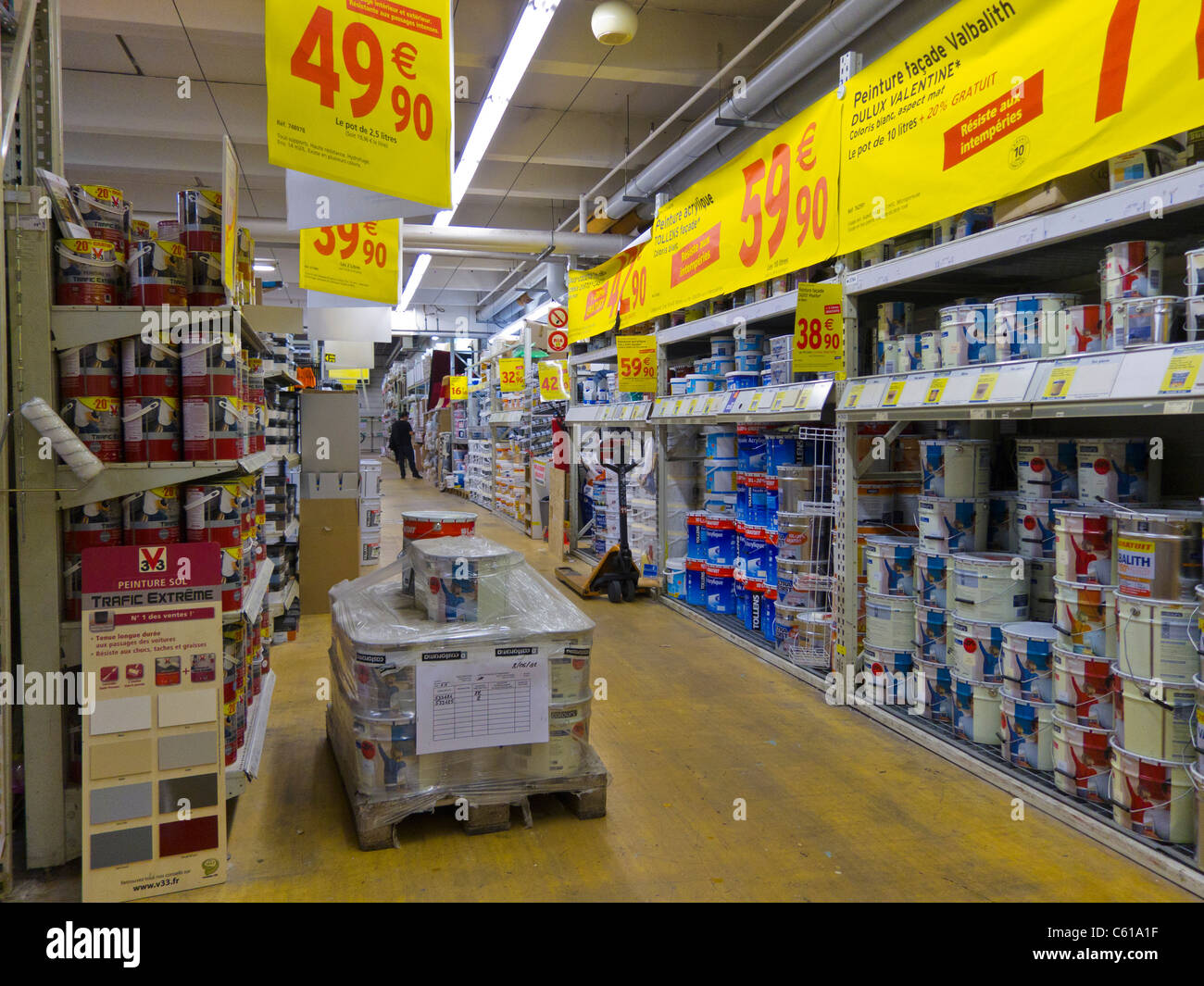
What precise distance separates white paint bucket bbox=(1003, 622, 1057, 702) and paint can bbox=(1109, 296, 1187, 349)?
43.8 inches

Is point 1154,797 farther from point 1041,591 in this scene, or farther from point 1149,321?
point 1149,321

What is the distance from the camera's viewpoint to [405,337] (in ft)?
87.6

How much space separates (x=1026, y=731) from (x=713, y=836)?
133 cm

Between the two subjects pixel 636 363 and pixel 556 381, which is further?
pixel 556 381

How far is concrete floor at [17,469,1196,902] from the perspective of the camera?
2585mm

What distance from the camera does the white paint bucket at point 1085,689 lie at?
2.90 m

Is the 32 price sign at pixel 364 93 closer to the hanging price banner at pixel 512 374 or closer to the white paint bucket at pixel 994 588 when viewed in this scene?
the white paint bucket at pixel 994 588

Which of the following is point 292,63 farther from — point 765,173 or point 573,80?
point 573,80

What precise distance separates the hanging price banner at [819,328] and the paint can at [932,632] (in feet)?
4.12

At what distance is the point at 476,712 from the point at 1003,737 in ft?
6.85

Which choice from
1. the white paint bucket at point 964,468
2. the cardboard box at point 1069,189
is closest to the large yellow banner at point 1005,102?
the cardboard box at point 1069,189

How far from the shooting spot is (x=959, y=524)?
12.1 ft

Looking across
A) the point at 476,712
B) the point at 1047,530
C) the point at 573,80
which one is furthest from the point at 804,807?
the point at 573,80

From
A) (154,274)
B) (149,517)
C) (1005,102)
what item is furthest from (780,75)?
(149,517)
